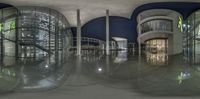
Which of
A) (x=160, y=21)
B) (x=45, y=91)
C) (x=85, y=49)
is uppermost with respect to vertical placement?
(x=160, y=21)

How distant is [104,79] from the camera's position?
989 millimetres

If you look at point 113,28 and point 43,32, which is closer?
point 43,32

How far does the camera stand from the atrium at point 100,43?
1005 millimetres

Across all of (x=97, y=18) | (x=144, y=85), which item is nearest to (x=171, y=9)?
(x=97, y=18)

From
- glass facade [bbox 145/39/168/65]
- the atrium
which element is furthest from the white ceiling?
glass facade [bbox 145/39/168/65]

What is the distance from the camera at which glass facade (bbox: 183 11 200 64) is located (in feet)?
3.42

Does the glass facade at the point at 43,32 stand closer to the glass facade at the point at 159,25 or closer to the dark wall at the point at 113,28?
the dark wall at the point at 113,28

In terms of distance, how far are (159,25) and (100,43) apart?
260 mm

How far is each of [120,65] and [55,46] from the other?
34 cm

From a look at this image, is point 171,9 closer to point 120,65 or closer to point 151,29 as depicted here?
point 151,29

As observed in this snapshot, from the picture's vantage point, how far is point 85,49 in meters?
1.20

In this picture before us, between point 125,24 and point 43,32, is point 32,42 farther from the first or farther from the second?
point 125,24

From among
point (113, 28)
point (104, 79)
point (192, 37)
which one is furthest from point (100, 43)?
point (192, 37)

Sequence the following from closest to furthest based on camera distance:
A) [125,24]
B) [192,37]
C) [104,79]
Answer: [104,79] → [192,37] → [125,24]
